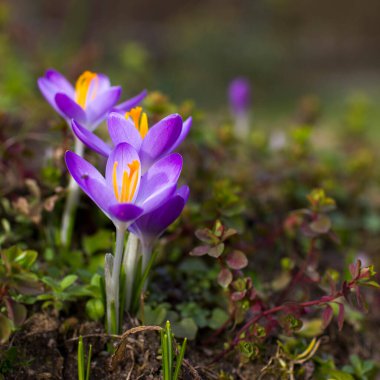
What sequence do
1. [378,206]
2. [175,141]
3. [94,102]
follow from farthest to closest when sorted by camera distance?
1. [378,206]
2. [94,102]
3. [175,141]

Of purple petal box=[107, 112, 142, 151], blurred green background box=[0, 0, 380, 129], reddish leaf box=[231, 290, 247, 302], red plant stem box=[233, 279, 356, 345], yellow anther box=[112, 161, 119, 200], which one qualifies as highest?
purple petal box=[107, 112, 142, 151]

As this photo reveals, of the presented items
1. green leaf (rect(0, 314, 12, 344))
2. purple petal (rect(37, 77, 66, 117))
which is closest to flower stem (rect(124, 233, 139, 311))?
green leaf (rect(0, 314, 12, 344))

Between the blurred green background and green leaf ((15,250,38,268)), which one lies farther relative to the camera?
the blurred green background

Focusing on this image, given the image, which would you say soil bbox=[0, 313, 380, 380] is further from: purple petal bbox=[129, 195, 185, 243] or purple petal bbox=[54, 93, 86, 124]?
purple petal bbox=[54, 93, 86, 124]

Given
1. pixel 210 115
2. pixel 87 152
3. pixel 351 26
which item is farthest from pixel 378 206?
pixel 351 26

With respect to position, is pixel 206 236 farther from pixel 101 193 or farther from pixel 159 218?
pixel 101 193

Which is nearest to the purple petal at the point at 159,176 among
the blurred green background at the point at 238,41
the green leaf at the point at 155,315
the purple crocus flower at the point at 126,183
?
the purple crocus flower at the point at 126,183

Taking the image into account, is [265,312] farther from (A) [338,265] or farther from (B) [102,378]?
(A) [338,265]
